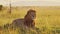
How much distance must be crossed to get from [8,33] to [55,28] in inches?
52.1

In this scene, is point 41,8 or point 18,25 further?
point 41,8

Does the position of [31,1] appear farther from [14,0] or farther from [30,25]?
[30,25]

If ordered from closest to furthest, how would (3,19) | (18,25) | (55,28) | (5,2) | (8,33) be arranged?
(8,33) → (18,25) → (55,28) → (3,19) → (5,2)

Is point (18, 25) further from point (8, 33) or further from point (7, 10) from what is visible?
point (7, 10)

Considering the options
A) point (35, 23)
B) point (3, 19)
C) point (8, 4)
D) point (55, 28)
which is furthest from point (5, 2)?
point (55, 28)

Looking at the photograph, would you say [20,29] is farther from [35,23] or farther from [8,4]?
[8,4]

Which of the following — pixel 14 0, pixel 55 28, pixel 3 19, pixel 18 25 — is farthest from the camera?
pixel 14 0

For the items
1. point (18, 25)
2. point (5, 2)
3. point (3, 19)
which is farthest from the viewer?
point (5, 2)

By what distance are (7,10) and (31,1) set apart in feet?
3.40

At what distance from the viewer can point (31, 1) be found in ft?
23.5

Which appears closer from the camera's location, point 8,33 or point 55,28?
point 8,33

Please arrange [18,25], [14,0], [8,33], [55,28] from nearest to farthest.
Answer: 1. [8,33]
2. [18,25]
3. [55,28]
4. [14,0]

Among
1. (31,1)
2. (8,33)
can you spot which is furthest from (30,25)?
(31,1)

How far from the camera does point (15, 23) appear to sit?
4.87 meters
